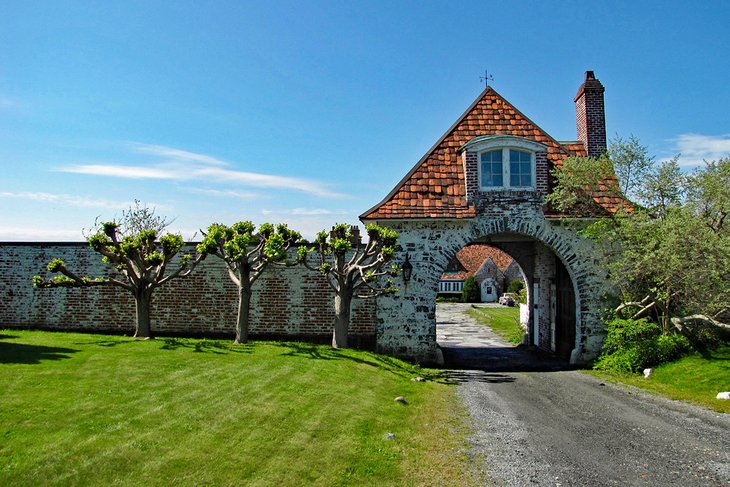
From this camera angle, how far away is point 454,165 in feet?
50.3

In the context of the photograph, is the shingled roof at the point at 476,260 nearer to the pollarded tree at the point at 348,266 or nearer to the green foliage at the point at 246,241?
the pollarded tree at the point at 348,266

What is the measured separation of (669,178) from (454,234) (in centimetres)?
531

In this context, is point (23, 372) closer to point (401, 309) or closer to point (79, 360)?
point (79, 360)

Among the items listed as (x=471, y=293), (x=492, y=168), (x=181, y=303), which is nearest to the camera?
(x=492, y=168)

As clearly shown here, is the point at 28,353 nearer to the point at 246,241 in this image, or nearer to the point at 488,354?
the point at 246,241

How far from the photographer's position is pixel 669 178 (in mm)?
13008

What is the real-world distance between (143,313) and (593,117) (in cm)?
1383

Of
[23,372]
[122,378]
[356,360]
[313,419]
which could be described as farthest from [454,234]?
[23,372]

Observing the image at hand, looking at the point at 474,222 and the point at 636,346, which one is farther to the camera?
the point at 474,222

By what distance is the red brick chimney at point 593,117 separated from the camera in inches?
634

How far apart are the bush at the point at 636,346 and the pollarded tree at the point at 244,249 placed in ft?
27.7

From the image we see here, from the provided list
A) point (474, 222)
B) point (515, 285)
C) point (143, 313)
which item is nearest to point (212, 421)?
point (143, 313)

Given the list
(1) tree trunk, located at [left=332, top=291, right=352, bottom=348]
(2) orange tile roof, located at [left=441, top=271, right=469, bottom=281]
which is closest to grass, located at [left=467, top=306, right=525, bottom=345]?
(1) tree trunk, located at [left=332, top=291, right=352, bottom=348]

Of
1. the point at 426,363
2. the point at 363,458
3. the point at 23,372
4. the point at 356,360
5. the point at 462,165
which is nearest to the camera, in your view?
the point at 363,458
